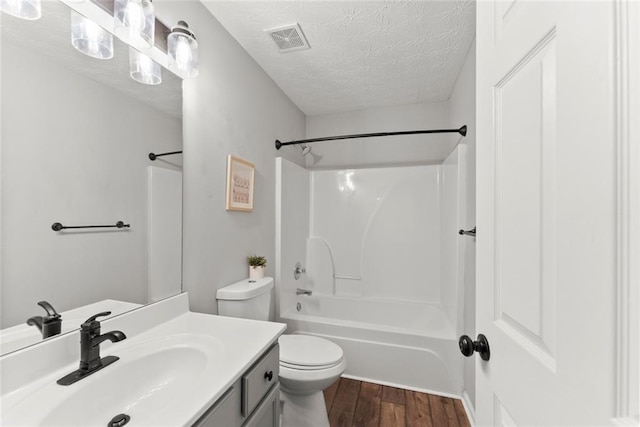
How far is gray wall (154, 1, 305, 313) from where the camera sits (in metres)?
1.42

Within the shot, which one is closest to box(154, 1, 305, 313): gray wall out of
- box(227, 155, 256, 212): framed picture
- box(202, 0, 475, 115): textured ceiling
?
box(227, 155, 256, 212): framed picture

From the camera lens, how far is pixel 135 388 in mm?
882

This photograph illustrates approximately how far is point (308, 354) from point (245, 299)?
50 cm

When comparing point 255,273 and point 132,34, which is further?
point 255,273

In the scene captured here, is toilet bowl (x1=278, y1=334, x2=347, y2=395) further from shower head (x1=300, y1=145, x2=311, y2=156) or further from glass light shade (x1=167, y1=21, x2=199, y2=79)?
shower head (x1=300, y1=145, x2=311, y2=156)

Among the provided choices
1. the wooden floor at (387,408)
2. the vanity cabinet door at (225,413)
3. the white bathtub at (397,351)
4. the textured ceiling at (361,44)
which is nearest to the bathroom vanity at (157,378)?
the vanity cabinet door at (225,413)

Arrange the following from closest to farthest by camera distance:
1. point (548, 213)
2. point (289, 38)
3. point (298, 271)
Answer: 1. point (548, 213)
2. point (289, 38)
3. point (298, 271)

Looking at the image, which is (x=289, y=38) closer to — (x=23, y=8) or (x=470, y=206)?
(x=23, y=8)

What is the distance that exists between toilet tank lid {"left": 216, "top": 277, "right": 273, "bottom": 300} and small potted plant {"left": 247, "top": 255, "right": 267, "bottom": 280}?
0.04 meters

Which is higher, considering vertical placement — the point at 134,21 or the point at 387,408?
the point at 134,21

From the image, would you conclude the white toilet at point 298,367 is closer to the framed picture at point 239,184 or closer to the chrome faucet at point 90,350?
the framed picture at point 239,184

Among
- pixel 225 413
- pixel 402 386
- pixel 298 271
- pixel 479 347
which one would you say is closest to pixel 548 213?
pixel 479 347

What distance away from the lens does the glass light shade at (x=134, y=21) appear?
1015 mm

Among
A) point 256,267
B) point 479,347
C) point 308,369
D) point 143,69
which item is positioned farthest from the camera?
point 256,267
